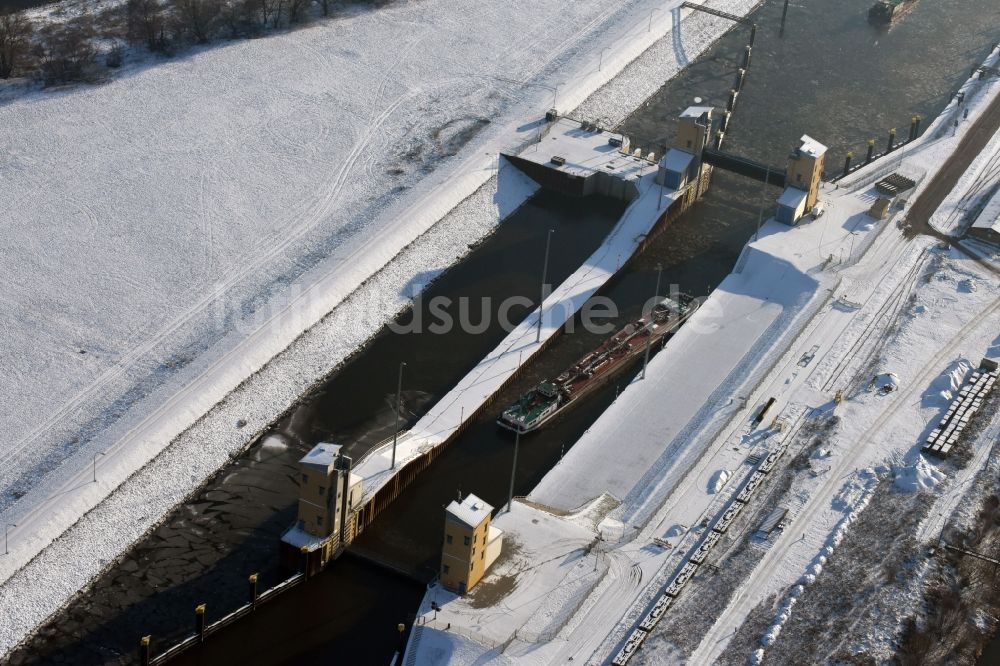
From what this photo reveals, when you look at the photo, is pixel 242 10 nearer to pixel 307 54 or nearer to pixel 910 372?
pixel 307 54

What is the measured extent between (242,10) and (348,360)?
144ft

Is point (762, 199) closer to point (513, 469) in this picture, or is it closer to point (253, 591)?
point (513, 469)

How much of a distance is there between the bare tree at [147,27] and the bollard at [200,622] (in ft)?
188

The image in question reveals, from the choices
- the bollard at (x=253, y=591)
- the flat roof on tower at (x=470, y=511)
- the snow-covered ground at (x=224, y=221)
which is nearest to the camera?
the flat roof on tower at (x=470, y=511)

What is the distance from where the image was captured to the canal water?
61438 millimetres

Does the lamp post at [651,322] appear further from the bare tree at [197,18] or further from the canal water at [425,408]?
the bare tree at [197,18]

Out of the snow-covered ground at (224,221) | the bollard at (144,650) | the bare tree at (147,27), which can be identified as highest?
the bare tree at (147,27)

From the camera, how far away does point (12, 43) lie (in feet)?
333

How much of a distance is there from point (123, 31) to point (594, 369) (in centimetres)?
5074

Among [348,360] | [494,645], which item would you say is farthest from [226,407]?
[494,645]

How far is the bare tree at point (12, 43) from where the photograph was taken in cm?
10106

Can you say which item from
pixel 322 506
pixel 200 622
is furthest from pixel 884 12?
pixel 200 622

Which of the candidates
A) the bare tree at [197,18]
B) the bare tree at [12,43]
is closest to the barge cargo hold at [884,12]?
the bare tree at [197,18]

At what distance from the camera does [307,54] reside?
10800cm
